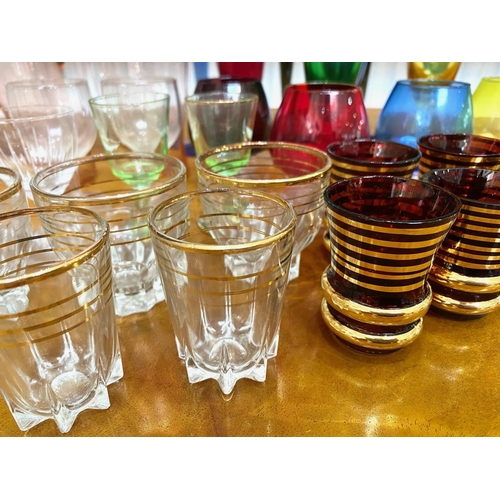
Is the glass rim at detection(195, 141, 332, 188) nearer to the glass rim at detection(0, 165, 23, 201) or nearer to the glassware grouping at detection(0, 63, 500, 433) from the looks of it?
the glassware grouping at detection(0, 63, 500, 433)

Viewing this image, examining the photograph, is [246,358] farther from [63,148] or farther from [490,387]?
[63,148]

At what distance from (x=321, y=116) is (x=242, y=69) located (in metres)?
0.29

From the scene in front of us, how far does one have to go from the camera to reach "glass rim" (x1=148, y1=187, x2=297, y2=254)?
27cm

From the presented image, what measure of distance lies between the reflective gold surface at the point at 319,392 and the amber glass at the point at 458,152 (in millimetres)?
158

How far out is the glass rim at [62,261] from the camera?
0.24 meters

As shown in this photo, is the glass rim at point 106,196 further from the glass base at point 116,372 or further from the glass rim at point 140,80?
the glass rim at point 140,80

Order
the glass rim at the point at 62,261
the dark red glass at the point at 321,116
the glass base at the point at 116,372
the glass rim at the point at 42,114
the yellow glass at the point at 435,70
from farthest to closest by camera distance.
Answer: the yellow glass at the point at 435,70, the dark red glass at the point at 321,116, the glass rim at the point at 42,114, the glass base at the point at 116,372, the glass rim at the point at 62,261

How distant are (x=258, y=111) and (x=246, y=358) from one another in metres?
0.47

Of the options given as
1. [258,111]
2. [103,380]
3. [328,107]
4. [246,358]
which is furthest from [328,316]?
[258,111]

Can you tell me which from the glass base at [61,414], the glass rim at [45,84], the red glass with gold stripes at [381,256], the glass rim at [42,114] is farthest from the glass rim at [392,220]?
the glass rim at [45,84]

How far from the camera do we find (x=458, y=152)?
477mm

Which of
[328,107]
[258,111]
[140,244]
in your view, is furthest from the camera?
[258,111]
